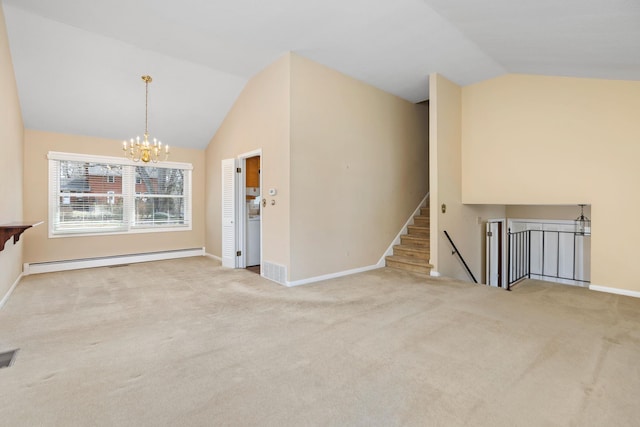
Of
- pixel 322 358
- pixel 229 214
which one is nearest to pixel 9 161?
pixel 229 214

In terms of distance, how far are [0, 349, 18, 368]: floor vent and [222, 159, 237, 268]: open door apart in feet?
11.5

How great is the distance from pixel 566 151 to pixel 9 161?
7.68 m

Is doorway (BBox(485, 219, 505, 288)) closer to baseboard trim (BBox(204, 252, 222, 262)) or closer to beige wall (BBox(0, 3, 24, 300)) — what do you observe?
baseboard trim (BBox(204, 252, 222, 262))

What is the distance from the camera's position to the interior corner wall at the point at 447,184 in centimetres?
527

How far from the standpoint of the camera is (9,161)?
4.09 m

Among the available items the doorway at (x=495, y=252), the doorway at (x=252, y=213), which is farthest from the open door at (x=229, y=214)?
the doorway at (x=495, y=252)

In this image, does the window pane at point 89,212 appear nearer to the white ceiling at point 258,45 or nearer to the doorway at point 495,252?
the white ceiling at point 258,45

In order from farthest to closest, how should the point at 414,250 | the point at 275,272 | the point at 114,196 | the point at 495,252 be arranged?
the point at 495,252
the point at 114,196
the point at 414,250
the point at 275,272

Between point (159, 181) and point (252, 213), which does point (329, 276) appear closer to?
point (252, 213)

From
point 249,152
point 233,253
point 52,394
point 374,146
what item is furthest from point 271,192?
point 52,394

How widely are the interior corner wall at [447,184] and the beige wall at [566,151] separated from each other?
248 millimetres

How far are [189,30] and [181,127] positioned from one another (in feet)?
9.15

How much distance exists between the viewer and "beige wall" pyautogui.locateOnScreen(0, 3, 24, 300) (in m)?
3.66

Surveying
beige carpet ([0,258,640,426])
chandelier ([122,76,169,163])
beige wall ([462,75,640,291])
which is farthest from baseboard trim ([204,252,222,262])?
beige wall ([462,75,640,291])
